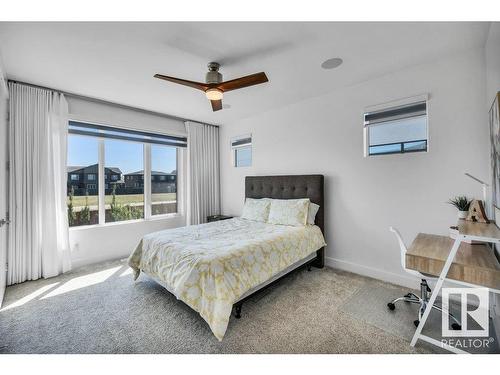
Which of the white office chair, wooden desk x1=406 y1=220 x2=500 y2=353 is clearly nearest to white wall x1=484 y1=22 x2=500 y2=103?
wooden desk x1=406 y1=220 x2=500 y2=353

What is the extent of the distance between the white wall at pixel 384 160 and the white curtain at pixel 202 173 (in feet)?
4.65

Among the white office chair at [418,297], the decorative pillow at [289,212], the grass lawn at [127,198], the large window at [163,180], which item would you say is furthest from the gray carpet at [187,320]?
the large window at [163,180]

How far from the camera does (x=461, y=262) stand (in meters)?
1.51

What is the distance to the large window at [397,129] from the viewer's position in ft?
8.36

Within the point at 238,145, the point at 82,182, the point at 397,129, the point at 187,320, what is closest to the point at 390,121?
the point at 397,129

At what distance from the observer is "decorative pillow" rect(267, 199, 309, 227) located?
3.09 m

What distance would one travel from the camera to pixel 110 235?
3.63 m

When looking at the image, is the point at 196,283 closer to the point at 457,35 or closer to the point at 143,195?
the point at 143,195

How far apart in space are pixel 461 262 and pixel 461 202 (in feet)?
3.02

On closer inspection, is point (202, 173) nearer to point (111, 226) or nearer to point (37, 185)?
point (111, 226)

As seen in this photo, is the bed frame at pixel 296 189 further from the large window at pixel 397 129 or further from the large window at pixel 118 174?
the large window at pixel 118 174

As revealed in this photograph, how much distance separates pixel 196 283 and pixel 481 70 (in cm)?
343

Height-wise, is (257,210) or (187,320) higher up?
(257,210)
